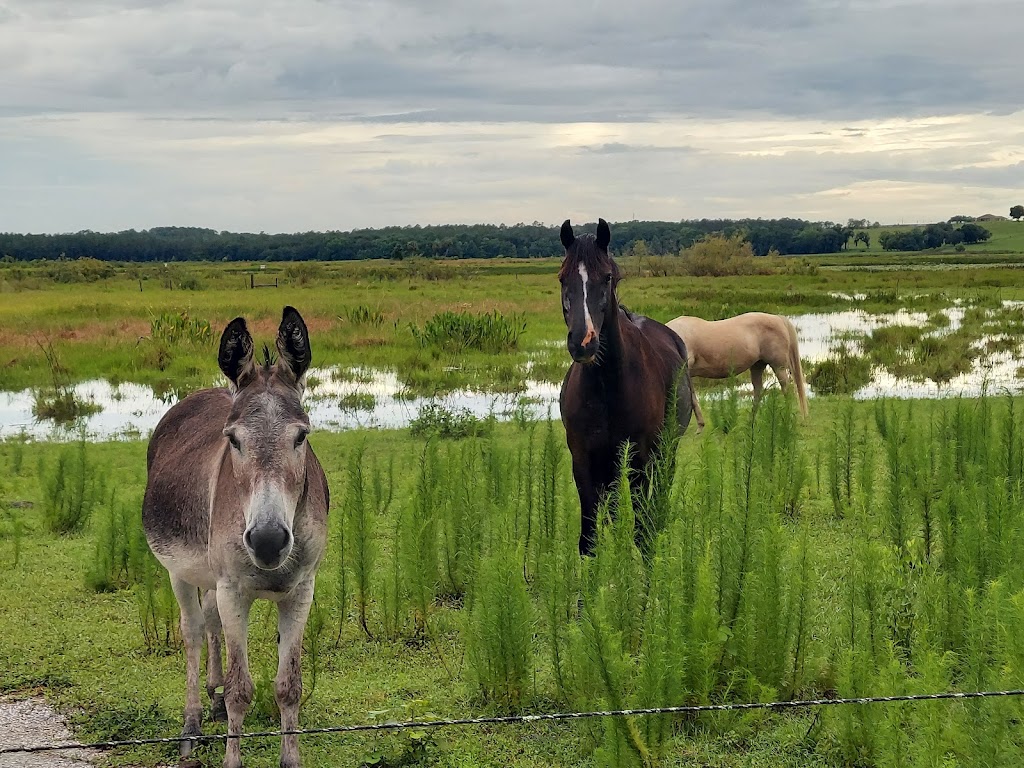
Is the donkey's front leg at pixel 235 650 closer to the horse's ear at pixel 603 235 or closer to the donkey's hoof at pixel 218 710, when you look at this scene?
the donkey's hoof at pixel 218 710

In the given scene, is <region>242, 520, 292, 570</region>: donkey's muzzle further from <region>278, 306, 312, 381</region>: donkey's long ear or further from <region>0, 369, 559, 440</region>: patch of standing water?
<region>0, 369, 559, 440</region>: patch of standing water

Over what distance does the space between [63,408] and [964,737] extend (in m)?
16.7

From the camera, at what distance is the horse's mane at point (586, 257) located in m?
6.50

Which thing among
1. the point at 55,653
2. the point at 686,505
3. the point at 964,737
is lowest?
the point at 55,653

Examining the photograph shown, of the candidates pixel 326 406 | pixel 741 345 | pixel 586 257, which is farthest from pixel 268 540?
pixel 326 406

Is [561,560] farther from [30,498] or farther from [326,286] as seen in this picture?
[326,286]

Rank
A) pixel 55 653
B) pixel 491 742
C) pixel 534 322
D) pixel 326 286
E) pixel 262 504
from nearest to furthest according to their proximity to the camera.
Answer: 1. pixel 262 504
2. pixel 491 742
3. pixel 55 653
4. pixel 534 322
5. pixel 326 286

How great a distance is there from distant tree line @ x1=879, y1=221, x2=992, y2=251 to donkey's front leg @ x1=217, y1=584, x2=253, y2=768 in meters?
124

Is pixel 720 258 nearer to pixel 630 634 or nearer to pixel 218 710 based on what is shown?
pixel 630 634

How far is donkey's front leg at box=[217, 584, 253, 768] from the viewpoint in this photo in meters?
4.36

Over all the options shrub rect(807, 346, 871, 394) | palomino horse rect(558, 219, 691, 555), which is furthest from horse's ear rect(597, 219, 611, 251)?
shrub rect(807, 346, 871, 394)

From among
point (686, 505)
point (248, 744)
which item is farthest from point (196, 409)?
point (686, 505)

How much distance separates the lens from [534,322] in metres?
31.0

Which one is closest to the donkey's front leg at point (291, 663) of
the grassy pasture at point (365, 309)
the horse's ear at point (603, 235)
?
the horse's ear at point (603, 235)
